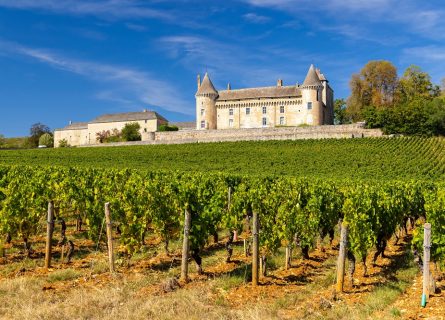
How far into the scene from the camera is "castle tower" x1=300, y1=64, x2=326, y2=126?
6244 cm

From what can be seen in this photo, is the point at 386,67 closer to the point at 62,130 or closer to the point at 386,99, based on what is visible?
the point at 386,99

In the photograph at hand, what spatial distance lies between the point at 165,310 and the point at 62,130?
9166 cm

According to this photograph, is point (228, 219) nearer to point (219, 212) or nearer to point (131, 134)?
point (219, 212)

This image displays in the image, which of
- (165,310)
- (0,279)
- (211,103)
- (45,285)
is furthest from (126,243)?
(211,103)

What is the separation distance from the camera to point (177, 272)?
9.39m

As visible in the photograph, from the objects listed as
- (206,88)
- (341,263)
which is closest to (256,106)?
(206,88)

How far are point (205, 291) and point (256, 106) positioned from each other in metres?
61.4

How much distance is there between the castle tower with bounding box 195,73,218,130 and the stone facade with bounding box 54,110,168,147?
15.1 m

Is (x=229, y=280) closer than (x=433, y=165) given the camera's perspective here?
Yes

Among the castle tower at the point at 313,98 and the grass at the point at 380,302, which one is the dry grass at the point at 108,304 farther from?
the castle tower at the point at 313,98

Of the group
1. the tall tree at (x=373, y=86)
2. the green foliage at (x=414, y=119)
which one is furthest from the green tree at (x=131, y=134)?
the green foliage at (x=414, y=119)

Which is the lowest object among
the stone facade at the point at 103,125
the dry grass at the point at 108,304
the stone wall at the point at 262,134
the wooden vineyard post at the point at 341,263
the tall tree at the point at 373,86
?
the dry grass at the point at 108,304

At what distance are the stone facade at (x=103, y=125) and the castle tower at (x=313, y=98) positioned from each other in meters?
31.8

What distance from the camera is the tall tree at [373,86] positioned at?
65.9 m
